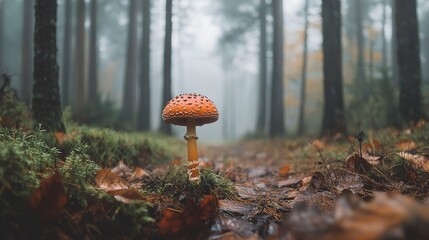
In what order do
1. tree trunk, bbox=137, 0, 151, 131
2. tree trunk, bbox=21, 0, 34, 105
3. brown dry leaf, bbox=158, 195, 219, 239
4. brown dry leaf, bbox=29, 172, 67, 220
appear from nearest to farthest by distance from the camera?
brown dry leaf, bbox=29, 172, 67, 220
brown dry leaf, bbox=158, 195, 219, 239
tree trunk, bbox=137, 0, 151, 131
tree trunk, bbox=21, 0, 34, 105

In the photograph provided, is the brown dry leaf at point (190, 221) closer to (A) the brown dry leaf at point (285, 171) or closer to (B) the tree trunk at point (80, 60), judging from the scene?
(A) the brown dry leaf at point (285, 171)

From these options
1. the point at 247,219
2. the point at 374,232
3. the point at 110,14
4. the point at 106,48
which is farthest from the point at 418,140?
the point at 106,48

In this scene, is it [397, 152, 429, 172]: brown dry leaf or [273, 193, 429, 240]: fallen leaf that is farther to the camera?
[397, 152, 429, 172]: brown dry leaf

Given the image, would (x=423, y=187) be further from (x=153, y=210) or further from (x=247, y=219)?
(x=153, y=210)

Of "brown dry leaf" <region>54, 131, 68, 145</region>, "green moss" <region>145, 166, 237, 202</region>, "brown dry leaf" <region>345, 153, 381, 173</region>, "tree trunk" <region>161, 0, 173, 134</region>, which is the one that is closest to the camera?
"green moss" <region>145, 166, 237, 202</region>

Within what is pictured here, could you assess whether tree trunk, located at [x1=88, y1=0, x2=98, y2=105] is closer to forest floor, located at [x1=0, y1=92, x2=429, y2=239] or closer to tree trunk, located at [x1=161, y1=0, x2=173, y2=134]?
tree trunk, located at [x1=161, y1=0, x2=173, y2=134]

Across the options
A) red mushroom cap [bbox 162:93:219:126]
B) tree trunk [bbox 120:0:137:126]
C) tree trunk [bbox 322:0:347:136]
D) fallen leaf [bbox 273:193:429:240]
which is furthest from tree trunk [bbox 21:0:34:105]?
fallen leaf [bbox 273:193:429:240]
